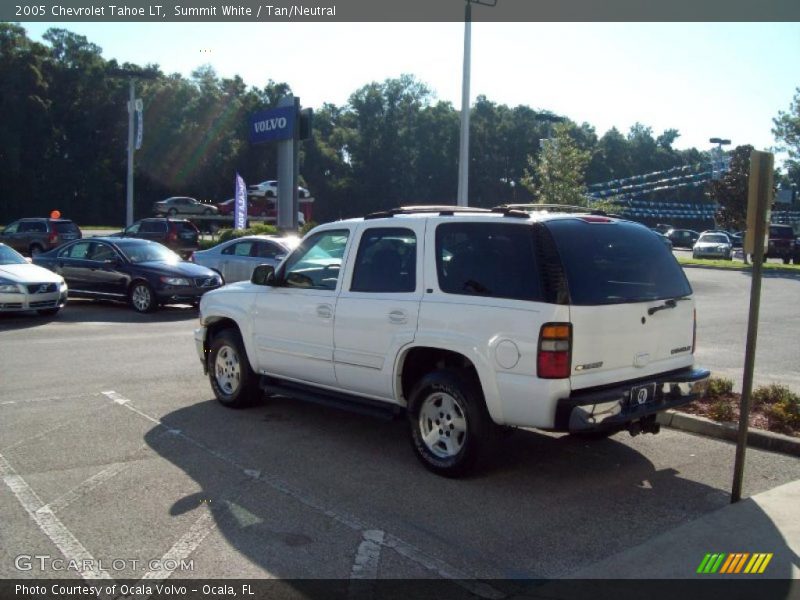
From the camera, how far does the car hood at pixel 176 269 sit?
16.3 metres

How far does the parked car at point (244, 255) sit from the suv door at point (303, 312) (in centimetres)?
1096

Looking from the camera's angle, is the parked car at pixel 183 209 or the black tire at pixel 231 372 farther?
the parked car at pixel 183 209

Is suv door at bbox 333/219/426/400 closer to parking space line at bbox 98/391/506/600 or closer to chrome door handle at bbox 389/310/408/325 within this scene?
chrome door handle at bbox 389/310/408/325

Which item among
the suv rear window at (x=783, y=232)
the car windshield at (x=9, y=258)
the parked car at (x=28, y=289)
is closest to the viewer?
the parked car at (x=28, y=289)

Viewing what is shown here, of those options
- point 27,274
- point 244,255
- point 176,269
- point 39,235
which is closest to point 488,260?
point 176,269

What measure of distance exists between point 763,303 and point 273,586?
1816 cm

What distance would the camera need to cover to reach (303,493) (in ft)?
18.3

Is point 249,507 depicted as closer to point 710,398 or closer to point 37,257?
point 710,398

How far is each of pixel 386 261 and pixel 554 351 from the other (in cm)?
185

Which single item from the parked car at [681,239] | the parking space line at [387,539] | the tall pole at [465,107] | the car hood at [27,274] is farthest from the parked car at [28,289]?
the parked car at [681,239]

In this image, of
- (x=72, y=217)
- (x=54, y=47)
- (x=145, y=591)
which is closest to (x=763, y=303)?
(x=145, y=591)

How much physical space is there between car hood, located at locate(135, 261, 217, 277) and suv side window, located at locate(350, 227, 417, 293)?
34.1ft

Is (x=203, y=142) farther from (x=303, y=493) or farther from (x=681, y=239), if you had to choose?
(x=303, y=493)

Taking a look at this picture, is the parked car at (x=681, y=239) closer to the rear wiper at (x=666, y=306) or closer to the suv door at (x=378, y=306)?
the rear wiper at (x=666, y=306)
